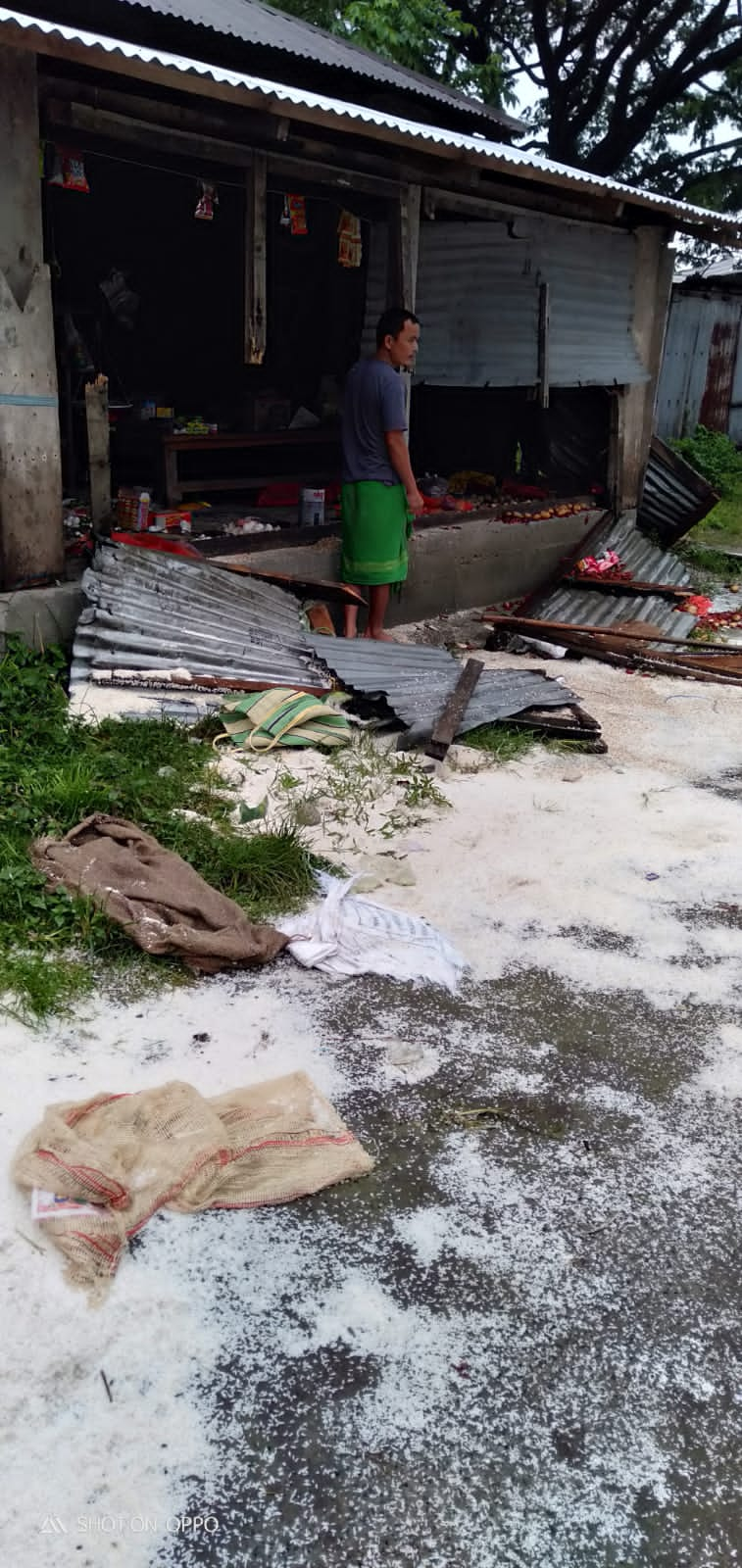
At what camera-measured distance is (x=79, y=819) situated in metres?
4.52

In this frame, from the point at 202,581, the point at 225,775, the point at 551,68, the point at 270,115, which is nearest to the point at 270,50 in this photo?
the point at 270,115

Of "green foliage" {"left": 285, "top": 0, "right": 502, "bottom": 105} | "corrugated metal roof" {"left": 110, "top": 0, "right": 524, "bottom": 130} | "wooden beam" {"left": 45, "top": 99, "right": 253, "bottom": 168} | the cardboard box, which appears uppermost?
"green foliage" {"left": 285, "top": 0, "right": 502, "bottom": 105}

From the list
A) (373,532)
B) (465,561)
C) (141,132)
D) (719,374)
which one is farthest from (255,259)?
(719,374)

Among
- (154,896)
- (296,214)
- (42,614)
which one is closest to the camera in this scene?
(154,896)

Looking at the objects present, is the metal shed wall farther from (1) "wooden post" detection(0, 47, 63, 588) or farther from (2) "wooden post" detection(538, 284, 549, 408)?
(1) "wooden post" detection(0, 47, 63, 588)

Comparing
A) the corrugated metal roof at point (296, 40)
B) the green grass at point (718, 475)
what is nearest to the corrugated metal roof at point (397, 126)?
the corrugated metal roof at point (296, 40)

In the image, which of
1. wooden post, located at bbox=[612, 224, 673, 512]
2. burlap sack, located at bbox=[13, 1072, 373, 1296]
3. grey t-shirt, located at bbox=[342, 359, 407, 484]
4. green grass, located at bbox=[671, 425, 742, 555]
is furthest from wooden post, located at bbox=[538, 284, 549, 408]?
burlap sack, located at bbox=[13, 1072, 373, 1296]

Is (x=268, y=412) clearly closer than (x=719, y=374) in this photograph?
Yes

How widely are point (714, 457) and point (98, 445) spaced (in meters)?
13.6

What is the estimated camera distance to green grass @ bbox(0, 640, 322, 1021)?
371 cm

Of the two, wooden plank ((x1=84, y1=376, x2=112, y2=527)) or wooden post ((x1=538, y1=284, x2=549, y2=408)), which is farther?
wooden post ((x1=538, y1=284, x2=549, y2=408))

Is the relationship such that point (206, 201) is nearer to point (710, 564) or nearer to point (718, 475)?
point (710, 564)

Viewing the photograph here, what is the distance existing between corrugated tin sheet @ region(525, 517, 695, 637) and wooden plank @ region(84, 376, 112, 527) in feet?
11.8

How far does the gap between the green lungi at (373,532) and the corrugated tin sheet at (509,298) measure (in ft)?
7.87
